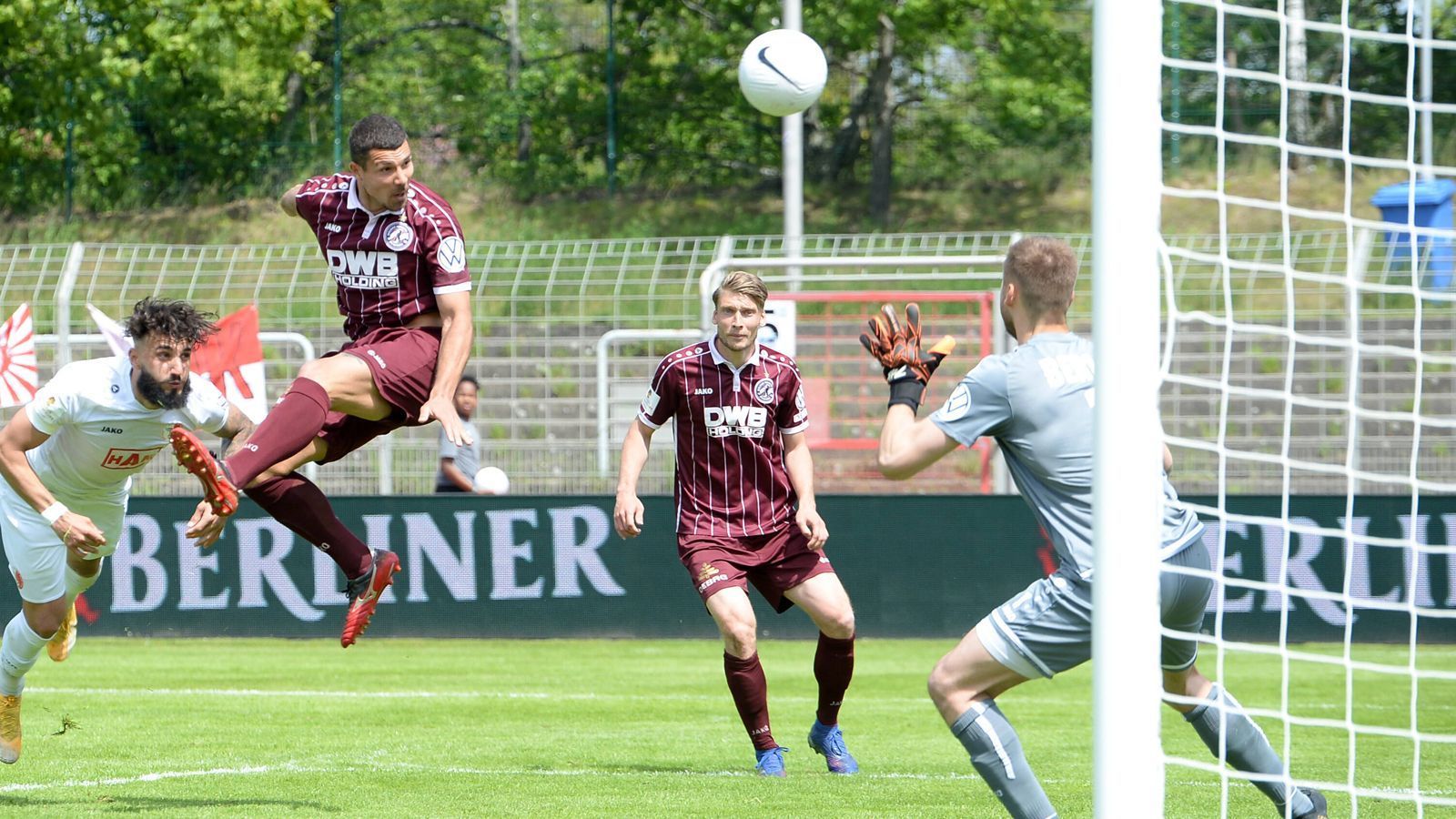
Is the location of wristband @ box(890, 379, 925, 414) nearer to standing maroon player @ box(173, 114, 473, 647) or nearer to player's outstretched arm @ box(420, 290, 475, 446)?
player's outstretched arm @ box(420, 290, 475, 446)

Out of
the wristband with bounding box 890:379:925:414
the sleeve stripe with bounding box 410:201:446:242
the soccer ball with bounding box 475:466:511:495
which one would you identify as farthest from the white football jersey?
the soccer ball with bounding box 475:466:511:495

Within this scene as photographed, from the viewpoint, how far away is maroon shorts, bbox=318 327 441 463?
20.3 ft

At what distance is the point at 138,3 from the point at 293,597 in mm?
14741

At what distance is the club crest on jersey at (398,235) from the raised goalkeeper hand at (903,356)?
7.13ft

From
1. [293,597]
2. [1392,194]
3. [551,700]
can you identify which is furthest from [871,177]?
[551,700]

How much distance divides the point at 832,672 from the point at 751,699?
0.40m

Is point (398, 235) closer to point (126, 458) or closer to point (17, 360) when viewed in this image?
point (126, 458)

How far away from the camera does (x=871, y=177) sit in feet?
88.7

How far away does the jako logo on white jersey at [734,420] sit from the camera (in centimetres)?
742

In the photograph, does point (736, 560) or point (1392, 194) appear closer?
point (736, 560)

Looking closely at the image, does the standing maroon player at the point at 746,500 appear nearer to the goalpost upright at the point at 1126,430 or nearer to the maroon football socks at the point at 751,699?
the maroon football socks at the point at 751,699

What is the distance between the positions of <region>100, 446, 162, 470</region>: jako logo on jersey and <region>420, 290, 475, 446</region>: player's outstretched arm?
1.55 m

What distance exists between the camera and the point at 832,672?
7.22m

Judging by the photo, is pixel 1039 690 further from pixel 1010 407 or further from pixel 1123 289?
pixel 1123 289
